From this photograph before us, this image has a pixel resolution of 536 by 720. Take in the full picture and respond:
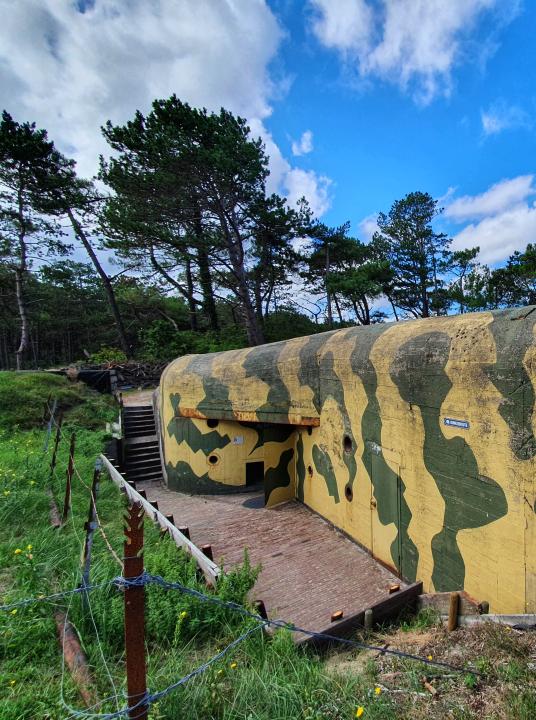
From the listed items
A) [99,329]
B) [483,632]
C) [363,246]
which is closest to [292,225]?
[363,246]

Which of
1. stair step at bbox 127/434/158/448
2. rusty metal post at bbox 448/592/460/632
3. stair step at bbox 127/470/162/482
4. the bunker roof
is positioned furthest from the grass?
rusty metal post at bbox 448/592/460/632

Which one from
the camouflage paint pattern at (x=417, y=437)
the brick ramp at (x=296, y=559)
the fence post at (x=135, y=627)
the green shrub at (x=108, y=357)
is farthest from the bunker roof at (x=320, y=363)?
the green shrub at (x=108, y=357)

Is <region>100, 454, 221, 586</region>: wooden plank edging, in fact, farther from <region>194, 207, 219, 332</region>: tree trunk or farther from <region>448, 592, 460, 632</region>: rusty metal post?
<region>194, 207, 219, 332</region>: tree trunk

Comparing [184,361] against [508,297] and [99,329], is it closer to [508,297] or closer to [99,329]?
[508,297]

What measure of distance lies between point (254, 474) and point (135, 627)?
335 inches

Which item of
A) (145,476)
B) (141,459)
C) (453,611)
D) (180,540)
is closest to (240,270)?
(141,459)

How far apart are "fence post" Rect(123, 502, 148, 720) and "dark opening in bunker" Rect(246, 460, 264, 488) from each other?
826 cm

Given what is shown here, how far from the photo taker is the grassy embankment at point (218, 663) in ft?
8.71

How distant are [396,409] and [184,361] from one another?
7552 millimetres

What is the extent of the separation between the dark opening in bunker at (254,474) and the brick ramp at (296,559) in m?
0.55

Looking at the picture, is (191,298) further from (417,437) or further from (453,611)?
(453,611)

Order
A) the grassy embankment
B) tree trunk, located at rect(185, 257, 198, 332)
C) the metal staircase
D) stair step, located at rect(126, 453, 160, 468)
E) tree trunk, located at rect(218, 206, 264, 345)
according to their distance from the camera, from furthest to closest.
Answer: tree trunk, located at rect(185, 257, 198, 332), tree trunk, located at rect(218, 206, 264, 345), stair step, located at rect(126, 453, 160, 468), the metal staircase, the grassy embankment

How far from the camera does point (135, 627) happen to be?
7.32ft

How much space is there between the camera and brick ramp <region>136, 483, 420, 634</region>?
5051mm
